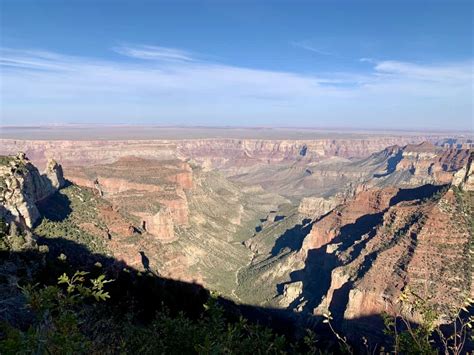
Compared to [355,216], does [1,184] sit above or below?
above

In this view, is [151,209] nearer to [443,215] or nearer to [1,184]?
[1,184]

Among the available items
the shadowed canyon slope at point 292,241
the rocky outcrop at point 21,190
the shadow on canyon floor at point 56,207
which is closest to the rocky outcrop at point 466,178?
the shadowed canyon slope at point 292,241

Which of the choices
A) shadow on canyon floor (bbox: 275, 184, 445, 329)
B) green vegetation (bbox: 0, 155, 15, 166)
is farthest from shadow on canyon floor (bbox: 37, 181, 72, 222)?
shadow on canyon floor (bbox: 275, 184, 445, 329)

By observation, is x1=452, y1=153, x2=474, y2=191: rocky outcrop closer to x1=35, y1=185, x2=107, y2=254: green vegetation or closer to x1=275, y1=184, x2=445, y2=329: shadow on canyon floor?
x1=275, y1=184, x2=445, y2=329: shadow on canyon floor

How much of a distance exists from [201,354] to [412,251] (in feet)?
270

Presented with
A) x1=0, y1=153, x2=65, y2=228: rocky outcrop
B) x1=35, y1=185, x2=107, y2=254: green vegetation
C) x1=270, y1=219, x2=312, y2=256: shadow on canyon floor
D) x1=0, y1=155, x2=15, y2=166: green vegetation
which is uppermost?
x1=0, y1=155, x2=15, y2=166: green vegetation

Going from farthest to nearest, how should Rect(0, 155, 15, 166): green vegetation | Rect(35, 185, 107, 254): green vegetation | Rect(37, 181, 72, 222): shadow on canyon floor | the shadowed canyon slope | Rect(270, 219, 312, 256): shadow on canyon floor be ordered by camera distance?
Rect(270, 219, 312, 256): shadow on canyon floor, Rect(37, 181, 72, 222): shadow on canyon floor, the shadowed canyon slope, Rect(35, 185, 107, 254): green vegetation, Rect(0, 155, 15, 166): green vegetation

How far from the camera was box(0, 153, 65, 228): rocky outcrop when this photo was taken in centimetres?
6600

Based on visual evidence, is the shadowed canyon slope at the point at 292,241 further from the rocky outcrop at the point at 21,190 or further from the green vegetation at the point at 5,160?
the green vegetation at the point at 5,160

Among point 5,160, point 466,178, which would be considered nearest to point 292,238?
point 466,178

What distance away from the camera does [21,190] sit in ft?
235

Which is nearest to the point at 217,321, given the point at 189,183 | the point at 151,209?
the point at 151,209

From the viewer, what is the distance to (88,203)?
103312 millimetres

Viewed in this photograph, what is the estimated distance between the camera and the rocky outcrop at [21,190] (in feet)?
217
